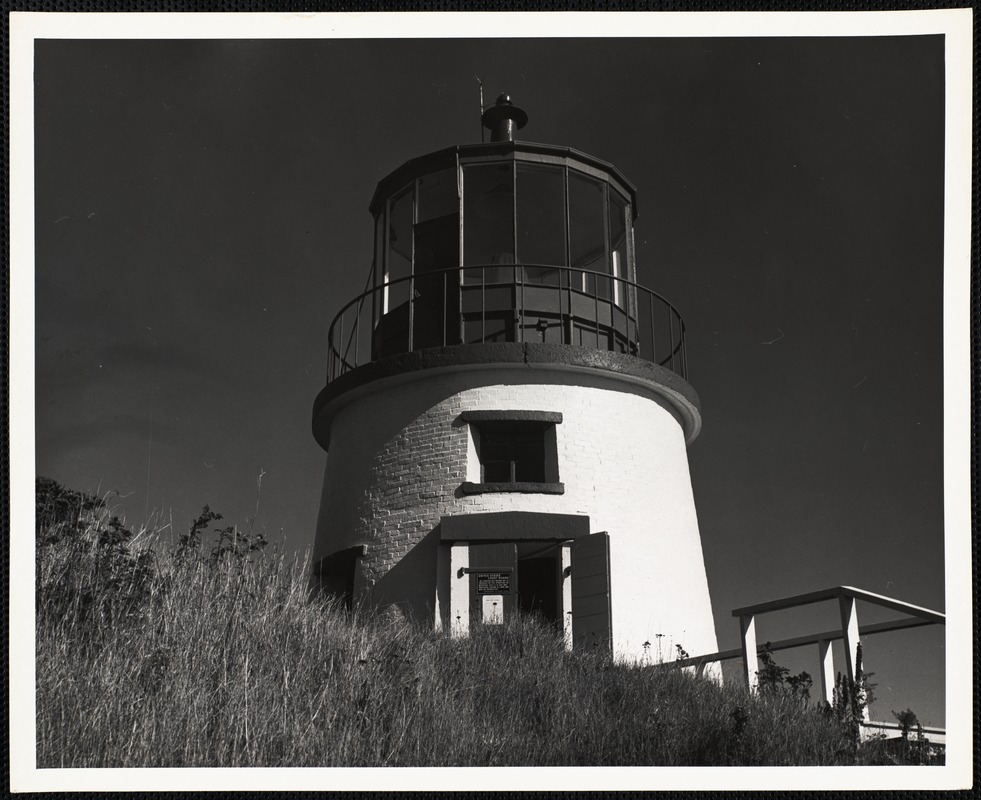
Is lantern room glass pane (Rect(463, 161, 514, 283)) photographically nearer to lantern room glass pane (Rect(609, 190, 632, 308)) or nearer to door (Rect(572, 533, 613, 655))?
lantern room glass pane (Rect(609, 190, 632, 308))

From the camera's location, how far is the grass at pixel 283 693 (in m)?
6.45

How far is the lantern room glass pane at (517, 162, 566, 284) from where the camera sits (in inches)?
536

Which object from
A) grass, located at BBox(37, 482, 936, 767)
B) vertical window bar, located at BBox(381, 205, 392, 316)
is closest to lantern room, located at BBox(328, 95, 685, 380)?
vertical window bar, located at BBox(381, 205, 392, 316)

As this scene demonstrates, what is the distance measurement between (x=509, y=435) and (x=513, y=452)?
0.23 m

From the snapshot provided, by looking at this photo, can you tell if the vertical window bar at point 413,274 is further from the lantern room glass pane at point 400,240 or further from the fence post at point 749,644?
the fence post at point 749,644

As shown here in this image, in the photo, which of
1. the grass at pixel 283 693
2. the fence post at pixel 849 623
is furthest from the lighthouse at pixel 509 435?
the fence post at pixel 849 623

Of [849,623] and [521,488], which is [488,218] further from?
[849,623]

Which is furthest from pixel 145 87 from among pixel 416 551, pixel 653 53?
pixel 416 551

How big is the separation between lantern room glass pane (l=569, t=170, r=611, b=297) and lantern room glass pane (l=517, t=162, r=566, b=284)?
0.55 feet

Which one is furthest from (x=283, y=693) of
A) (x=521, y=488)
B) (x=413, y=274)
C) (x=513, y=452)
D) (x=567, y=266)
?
(x=567, y=266)

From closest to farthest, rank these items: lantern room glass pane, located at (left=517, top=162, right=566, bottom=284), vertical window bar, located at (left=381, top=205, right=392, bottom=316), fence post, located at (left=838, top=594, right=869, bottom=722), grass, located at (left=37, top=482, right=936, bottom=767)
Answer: grass, located at (left=37, top=482, right=936, bottom=767), fence post, located at (left=838, top=594, right=869, bottom=722), lantern room glass pane, located at (left=517, top=162, right=566, bottom=284), vertical window bar, located at (left=381, top=205, right=392, bottom=316)

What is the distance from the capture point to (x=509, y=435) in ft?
42.2

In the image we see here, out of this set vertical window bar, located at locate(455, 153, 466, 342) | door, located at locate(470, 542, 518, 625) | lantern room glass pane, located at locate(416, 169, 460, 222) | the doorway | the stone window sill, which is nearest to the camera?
door, located at locate(470, 542, 518, 625)

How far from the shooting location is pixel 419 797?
20.7 ft
